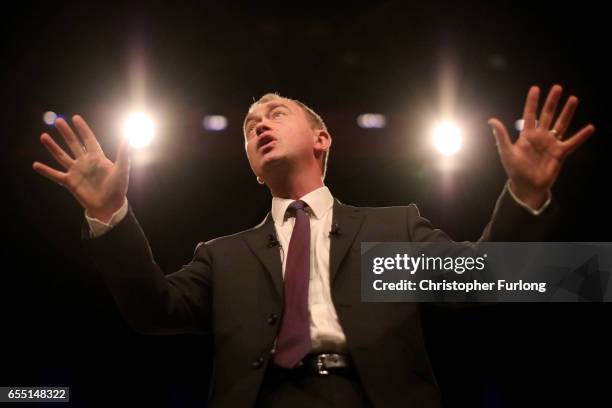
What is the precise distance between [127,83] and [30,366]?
1528mm

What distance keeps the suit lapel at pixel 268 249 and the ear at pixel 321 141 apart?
0.46m

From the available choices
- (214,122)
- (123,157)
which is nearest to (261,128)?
(123,157)

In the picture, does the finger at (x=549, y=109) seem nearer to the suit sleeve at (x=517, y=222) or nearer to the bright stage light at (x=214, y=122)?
the suit sleeve at (x=517, y=222)

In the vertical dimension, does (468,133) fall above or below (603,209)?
above

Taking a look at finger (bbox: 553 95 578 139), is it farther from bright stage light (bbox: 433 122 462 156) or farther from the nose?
bright stage light (bbox: 433 122 462 156)

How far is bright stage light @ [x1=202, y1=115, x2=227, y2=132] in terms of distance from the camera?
10.9 ft

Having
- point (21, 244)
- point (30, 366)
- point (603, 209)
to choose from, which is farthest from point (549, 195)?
point (21, 244)

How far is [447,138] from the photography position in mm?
3350

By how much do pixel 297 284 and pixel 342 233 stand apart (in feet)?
0.76

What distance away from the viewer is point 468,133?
3.36 m

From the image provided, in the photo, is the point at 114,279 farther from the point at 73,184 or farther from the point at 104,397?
the point at 104,397

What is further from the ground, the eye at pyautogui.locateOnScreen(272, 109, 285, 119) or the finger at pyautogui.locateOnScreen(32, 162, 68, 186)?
the eye at pyautogui.locateOnScreen(272, 109, 285, 119)

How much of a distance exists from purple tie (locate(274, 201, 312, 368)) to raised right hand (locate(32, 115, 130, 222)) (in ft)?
1.74

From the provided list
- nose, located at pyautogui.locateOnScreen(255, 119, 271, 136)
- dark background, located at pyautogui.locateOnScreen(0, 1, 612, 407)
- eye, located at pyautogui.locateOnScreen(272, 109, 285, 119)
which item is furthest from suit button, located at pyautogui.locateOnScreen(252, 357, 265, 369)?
dark background, located at pyautogui.locateOnScreen(0, 1, 612, 407)
